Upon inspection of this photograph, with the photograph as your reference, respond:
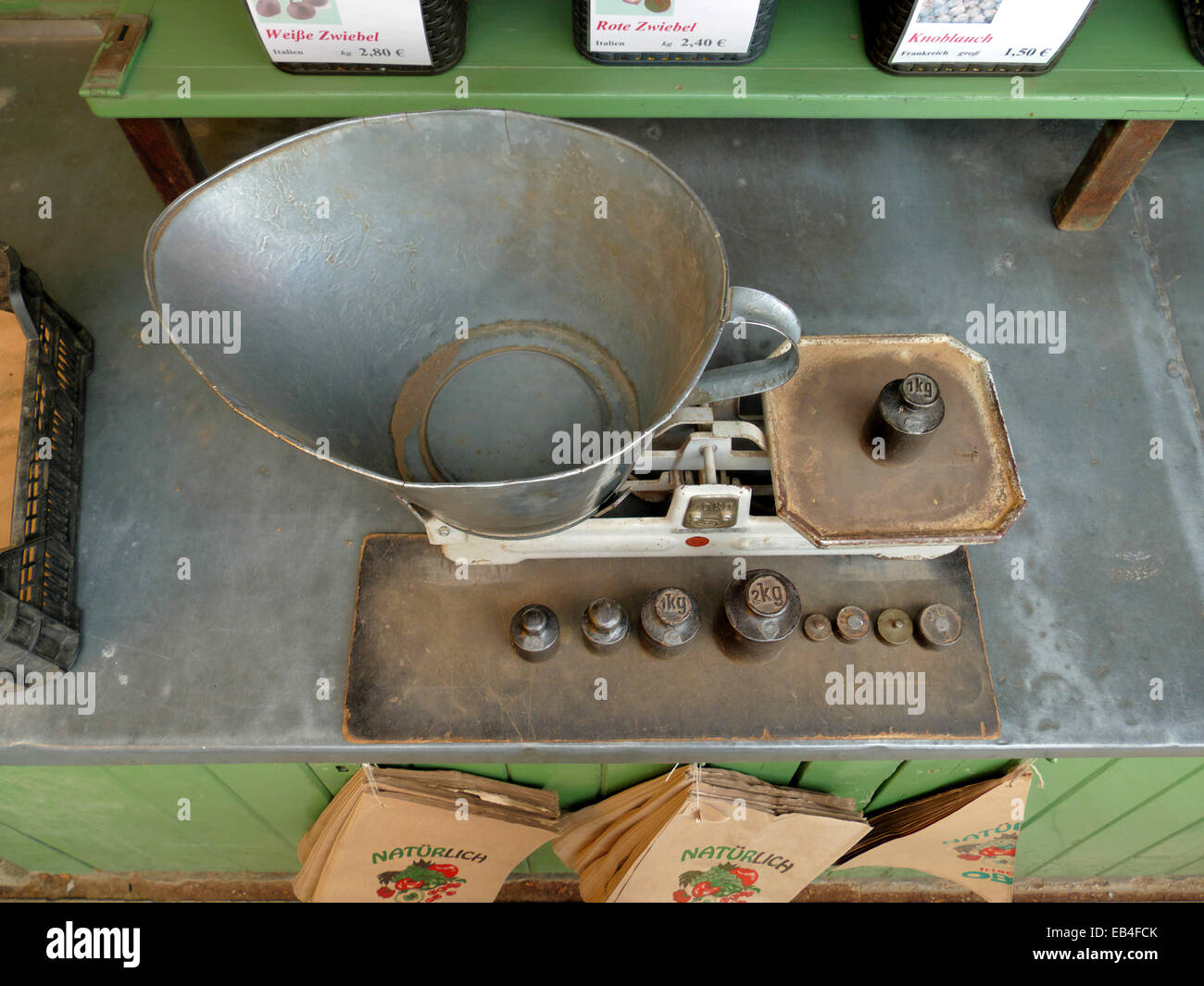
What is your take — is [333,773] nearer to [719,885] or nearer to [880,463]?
[719,885]

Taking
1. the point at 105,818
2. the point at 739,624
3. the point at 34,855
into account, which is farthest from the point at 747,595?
the point at 34,855

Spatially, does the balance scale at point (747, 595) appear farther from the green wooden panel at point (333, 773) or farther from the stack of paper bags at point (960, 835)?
the stack of paper bags at point (960, 835)

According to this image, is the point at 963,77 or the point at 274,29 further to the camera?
the point at 963,77

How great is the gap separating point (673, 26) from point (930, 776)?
128 cm

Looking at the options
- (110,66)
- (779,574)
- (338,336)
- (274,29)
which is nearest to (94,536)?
(338,336)

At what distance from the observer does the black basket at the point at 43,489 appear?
121 centimetres

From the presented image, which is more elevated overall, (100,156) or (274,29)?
(100,156)

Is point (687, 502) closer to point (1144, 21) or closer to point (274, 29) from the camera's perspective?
point (274, 29)

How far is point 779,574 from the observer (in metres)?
1.28

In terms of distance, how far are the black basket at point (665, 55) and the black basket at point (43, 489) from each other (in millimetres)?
937

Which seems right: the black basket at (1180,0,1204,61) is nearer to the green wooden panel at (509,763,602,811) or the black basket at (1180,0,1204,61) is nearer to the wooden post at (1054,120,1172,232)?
the wooden post at (1054,120,1172,232)

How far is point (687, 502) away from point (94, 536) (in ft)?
3.14

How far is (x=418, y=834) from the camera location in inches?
57.5

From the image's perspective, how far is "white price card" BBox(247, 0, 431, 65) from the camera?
4.05ft
